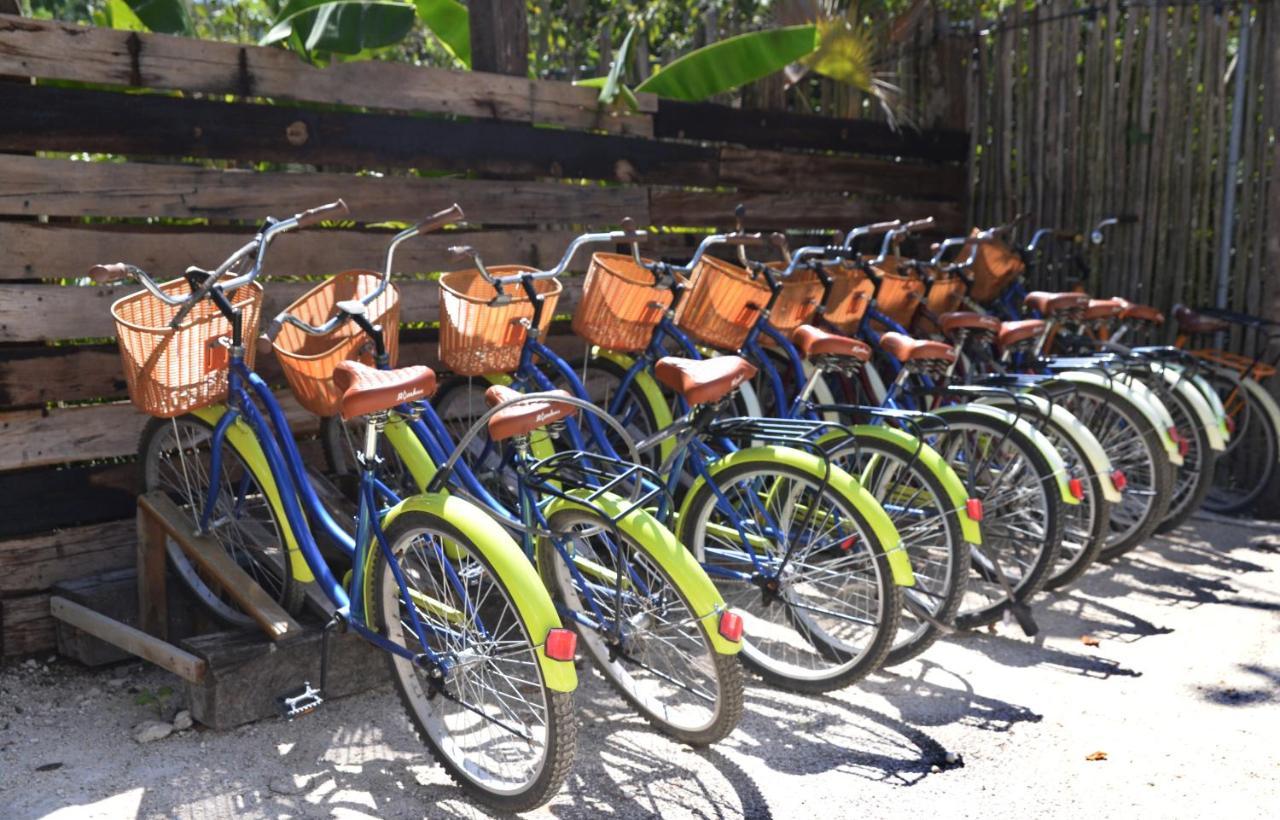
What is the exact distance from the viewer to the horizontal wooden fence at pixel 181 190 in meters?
4.11

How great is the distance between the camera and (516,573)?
309 centimetres

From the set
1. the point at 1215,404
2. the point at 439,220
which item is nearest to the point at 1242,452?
the point at 1215,404

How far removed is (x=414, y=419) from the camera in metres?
3.69

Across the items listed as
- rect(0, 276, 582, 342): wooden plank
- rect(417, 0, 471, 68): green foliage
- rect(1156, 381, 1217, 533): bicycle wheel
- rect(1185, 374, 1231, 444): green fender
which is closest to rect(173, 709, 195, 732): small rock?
rect(0, 276, 582, 342): wooden plank

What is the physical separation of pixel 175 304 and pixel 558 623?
1422 mm

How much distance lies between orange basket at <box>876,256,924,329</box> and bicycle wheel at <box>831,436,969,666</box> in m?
1.22

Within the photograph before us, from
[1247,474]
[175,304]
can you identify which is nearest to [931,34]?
[1247,474]

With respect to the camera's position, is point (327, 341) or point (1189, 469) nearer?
point (327, 341)

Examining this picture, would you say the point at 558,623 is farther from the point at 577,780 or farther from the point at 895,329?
the point at 895,329

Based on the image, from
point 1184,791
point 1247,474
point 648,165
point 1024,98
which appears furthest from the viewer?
point 1024,98

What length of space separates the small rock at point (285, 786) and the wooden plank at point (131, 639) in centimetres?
42

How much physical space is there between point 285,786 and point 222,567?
832 mm

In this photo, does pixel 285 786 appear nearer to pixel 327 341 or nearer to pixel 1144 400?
pixel 327 341

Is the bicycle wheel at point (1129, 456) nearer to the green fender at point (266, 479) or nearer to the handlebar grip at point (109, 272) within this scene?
the green fender at point (266, 479)
